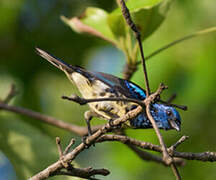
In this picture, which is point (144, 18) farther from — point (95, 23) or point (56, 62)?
point (56, 62)

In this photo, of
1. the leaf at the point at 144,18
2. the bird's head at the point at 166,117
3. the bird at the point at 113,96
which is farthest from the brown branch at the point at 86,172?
the leaf at the point at 144,18

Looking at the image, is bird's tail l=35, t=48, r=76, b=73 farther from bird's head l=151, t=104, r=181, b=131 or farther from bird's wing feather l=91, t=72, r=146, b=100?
bird's head l=151, t=104, r=181, b=131

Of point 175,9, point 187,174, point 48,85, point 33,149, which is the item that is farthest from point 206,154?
point 48,85

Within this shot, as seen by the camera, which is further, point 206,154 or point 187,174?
point 187,174

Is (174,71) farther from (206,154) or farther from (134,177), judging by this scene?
(206,154)

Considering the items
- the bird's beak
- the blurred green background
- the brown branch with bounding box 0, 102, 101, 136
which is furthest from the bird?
A: the blurred green background

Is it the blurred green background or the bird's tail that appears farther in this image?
the blurred green background

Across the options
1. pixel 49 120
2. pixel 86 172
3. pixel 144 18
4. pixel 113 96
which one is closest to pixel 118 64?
pixel 49 120
